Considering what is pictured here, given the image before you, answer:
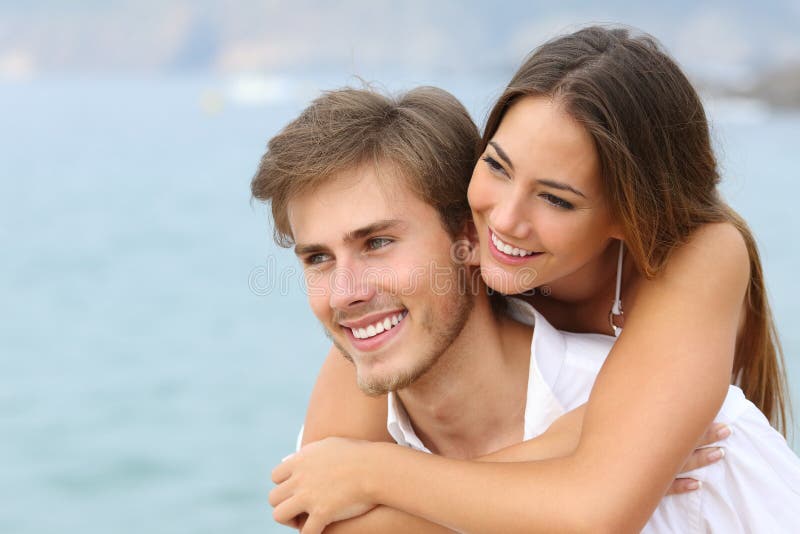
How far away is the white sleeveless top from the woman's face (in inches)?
9.9

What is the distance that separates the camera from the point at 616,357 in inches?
91.4

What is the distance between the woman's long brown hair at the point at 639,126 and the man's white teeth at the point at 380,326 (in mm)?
537

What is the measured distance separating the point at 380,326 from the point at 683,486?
863mm

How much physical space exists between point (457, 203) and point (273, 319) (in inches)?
428

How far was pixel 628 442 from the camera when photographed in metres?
2.16

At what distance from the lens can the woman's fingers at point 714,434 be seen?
240 centimetres

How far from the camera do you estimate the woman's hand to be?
239cm

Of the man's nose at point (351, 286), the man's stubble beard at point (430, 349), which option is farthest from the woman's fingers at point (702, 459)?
the man's nose at point (351, 286)

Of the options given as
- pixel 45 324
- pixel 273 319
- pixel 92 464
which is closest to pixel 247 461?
pixel 92 464

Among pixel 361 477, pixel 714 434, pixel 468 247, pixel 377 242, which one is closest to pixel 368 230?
pixel 377 242

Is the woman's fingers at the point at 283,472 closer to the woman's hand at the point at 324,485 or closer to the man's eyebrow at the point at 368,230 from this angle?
the woman's hand at the point at 324,485

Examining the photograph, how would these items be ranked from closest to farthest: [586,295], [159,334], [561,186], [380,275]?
1. [561,186]
2. [380,275]
3. [586,295]
4. [159,334]

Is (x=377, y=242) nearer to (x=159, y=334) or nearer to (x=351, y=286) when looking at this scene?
(x=351, y=286)

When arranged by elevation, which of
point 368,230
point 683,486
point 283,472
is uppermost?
point 368,230
